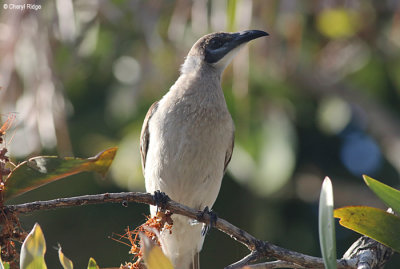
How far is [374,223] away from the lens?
2.72 metres

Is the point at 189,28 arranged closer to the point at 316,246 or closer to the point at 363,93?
the point at 363,93

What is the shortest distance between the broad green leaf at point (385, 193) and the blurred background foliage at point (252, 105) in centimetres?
301

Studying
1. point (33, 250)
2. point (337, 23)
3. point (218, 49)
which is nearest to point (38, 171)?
point (33, 250)

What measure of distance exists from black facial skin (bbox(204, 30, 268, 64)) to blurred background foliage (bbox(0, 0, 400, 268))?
132 mm

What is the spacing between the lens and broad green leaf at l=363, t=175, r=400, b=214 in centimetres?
252

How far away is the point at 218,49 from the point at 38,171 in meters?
2.87

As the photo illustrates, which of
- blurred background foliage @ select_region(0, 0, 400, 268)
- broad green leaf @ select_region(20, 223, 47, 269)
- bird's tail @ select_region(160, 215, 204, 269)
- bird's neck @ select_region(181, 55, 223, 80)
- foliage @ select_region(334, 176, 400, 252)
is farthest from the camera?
blurred background foliage @ select_region(0, 0, 400, 268)

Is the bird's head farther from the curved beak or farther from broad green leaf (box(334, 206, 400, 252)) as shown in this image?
broad green leaf (box(334, 206, 400, 252))

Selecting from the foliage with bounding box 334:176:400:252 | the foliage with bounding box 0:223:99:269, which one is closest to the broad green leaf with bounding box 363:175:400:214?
the foliage with bounding box 334:176:400:252

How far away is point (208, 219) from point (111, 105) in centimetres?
475

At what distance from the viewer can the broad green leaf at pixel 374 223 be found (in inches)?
107

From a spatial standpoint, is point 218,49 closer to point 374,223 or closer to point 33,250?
point 374,223

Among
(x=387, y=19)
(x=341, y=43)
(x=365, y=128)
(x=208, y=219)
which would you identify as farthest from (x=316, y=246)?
(x=208, y=219)

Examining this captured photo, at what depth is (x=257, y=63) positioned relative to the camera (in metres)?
7.34
